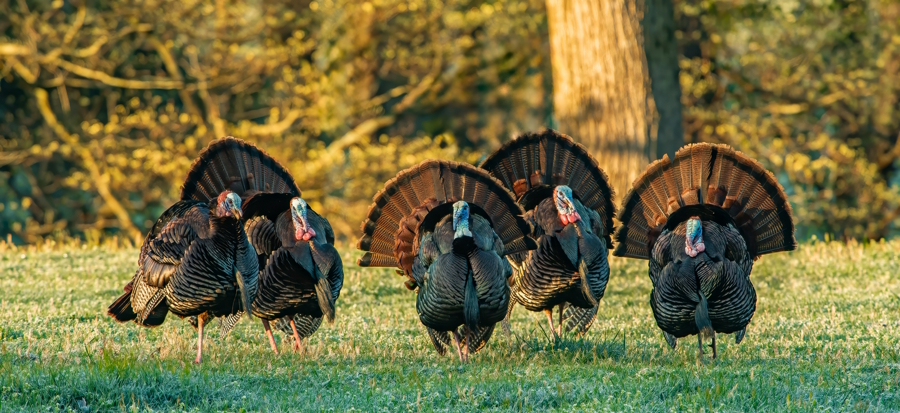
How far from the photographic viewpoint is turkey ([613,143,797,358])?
612 cm

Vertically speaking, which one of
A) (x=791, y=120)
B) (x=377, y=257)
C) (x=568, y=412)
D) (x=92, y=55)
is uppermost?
(x=92, y=55)

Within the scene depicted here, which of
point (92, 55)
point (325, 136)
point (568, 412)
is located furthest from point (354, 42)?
point (568, 412)

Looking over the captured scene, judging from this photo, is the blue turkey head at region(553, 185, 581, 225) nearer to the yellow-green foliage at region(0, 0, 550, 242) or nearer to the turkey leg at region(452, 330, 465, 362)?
the turkey leg at region(452, 330, 465, 362)

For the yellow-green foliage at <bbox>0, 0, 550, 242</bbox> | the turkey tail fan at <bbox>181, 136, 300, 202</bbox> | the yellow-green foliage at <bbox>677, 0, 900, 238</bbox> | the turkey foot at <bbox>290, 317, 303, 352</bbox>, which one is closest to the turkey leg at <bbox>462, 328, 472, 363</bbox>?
the turkey foot at <bbox>290, 317, 303, 352</bbox>

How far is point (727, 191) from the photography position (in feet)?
22.7

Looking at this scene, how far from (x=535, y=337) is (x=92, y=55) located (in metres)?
12.3

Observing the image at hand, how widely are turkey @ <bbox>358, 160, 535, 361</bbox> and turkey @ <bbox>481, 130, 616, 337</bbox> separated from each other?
0.24 meters

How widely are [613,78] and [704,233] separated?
5.45 meters

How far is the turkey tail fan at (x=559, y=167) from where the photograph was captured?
7660 mm

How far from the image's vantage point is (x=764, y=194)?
270 inches

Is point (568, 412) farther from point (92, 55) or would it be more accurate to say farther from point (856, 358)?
point (92, 55)

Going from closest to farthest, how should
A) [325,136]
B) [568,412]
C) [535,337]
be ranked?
[568,412] < [535,337] < [325,136]

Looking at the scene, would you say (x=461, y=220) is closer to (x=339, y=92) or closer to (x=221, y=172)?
(x=221, y=172)

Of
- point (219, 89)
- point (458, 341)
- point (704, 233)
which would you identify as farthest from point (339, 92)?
point (704, 233)
